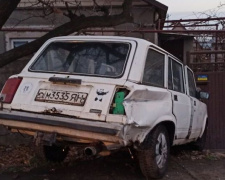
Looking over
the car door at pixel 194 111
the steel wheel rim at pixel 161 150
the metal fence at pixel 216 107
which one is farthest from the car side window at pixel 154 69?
the metal fence at pixel 216 107

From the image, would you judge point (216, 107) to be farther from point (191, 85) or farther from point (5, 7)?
point (5, 7)

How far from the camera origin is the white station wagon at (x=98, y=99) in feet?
13.2

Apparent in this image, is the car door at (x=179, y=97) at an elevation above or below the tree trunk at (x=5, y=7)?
below

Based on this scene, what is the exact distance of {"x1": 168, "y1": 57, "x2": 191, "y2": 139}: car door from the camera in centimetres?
534

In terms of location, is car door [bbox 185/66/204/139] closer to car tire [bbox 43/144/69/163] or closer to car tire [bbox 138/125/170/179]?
car tire [bbox 138/125/170/179]

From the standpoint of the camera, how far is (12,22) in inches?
445

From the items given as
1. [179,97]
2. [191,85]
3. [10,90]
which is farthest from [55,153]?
[191,85]

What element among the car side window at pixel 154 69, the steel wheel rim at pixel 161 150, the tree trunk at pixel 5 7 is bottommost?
the steel wheel rim at pixel 161 150

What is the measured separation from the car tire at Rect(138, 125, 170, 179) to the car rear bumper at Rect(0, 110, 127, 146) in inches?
23.5

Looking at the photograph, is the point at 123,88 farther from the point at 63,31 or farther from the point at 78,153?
the point at 63,31

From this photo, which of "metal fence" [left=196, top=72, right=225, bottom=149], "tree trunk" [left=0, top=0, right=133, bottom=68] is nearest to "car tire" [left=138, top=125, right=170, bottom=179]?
"tree trunk" [left=0, top=0, right=133, bottom=68]

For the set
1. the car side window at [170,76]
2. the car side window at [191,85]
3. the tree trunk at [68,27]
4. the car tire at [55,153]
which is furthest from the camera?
the tree trunk at [68,27]

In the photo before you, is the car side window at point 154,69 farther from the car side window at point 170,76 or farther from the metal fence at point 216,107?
the metal fence at point 216,107

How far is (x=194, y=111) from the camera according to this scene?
251 inches
